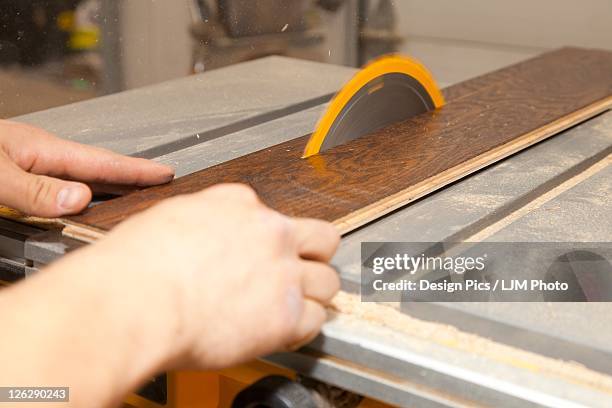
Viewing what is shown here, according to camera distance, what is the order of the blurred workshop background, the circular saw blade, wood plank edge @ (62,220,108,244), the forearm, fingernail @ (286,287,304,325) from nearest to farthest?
the forearm
fingernail @ (286,287,304,325)
wood plank edge @ (62,220,108,244)
the circular saw blade
the blurred workshop background

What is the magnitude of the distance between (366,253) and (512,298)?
20 cm

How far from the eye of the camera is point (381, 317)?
0.92 m

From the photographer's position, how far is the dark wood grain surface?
3.84 feet

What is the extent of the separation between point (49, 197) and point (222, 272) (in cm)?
46

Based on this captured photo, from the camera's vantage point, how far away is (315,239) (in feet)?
2.94

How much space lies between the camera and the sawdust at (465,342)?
0.83m

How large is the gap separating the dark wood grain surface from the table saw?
0.16 feet

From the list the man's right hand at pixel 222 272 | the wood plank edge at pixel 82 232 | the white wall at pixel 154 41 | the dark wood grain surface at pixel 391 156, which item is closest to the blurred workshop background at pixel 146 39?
the white wall at pixel 154 41

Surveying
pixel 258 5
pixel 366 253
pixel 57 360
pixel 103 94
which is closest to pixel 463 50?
pixel 258 5

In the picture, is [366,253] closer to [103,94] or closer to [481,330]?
[481,330]

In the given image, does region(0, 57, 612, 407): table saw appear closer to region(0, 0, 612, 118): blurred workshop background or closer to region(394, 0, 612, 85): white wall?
region(0, 0, 612, 118): blurred workshop background

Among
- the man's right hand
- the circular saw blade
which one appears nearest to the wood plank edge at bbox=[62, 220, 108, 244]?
the man's right hand

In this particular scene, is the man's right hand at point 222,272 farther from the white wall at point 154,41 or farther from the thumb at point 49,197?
the white wall at point 154,41

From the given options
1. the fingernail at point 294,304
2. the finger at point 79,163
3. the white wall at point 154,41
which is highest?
the white wall at point 154,41
